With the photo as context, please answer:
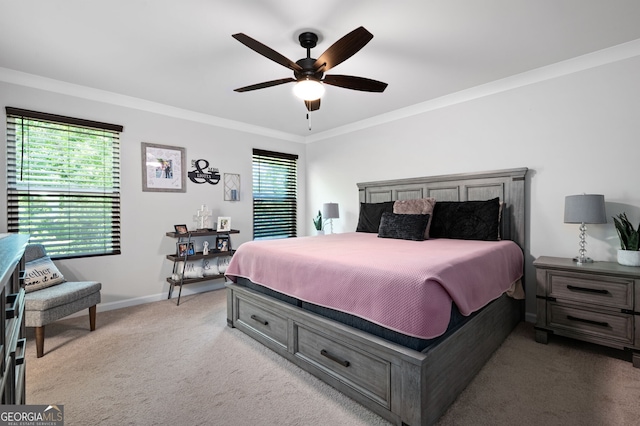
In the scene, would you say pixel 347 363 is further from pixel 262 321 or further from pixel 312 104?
pixel 312 104

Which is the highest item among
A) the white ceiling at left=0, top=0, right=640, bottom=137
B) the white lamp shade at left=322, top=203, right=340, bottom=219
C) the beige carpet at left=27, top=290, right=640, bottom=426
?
the white ceiling at left=0, top=0, right=640, bottom=137

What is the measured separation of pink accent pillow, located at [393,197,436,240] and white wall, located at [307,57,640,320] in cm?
54

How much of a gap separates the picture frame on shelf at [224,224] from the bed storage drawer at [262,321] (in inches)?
62.4

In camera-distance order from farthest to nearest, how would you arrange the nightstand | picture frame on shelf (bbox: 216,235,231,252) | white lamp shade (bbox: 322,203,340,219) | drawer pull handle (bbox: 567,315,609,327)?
white lamp shade (bbox: 322,203,340,219) → picture frame on shelf (bbox: 216,235,231,252) → drawer pull handle (bbox: 567,315,609,327) → the nightstand

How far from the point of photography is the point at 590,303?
2316 millimetres

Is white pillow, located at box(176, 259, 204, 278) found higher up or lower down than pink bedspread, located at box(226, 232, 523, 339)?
lower down

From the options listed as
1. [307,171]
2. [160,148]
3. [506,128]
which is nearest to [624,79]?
[506,128]

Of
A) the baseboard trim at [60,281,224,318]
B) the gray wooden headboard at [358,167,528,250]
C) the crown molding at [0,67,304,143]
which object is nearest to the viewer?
the crown molding at [0,67,304,143]

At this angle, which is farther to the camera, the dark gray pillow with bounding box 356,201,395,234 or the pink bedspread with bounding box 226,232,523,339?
the dark gray pillow with bounding box 356,201,395,234

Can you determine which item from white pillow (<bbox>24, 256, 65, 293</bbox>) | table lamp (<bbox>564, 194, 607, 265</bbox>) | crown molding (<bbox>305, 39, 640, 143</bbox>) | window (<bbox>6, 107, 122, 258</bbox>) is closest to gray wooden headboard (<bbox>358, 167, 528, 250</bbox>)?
table lamp (<bbox>564, 194, 607, 265</bbox>)

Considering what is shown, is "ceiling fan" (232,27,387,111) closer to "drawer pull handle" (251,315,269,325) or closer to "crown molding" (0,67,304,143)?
"drawer pull handle" (251,315,269,325)

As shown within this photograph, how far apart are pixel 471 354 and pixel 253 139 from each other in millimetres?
4104

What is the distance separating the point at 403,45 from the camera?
2467 millimetres
